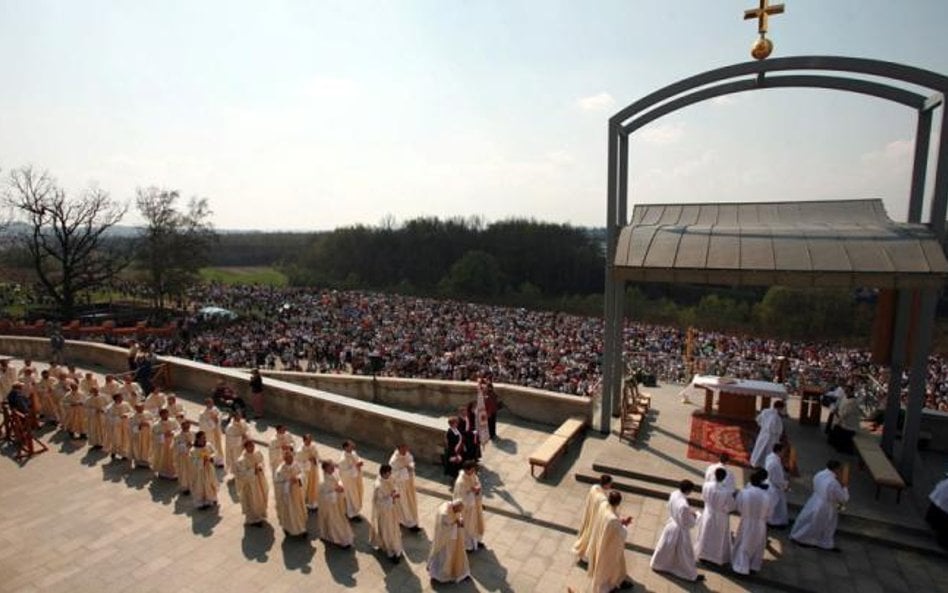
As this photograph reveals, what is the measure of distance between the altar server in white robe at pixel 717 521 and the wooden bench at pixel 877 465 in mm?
2980

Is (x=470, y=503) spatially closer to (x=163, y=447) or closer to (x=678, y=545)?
(x=678, y=545)

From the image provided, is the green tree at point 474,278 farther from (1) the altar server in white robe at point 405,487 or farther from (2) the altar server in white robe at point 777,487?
(2) the altar server in white robe at point 777,487

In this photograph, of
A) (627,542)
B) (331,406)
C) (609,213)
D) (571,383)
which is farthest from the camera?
(571,383)

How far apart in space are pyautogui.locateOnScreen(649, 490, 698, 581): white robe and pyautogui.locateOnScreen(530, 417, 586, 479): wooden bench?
8.45ft

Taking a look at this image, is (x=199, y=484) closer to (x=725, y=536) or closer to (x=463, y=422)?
(x=463, y=422)

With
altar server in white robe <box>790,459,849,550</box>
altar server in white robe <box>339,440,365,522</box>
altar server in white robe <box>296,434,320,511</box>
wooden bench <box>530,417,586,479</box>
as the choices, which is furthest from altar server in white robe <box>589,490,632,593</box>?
altar server in white robe <box>296,434,320,511</box>

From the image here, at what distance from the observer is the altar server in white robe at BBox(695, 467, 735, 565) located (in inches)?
279

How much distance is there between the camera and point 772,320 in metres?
44.4

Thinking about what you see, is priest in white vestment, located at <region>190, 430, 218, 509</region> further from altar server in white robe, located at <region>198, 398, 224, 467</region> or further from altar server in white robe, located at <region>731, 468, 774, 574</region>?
altar server in white robe, located at <region>731, 468, 774, 574</region>

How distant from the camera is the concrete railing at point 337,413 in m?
10.2

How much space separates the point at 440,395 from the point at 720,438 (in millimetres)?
6056

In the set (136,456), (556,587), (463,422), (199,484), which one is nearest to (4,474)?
(136,456)

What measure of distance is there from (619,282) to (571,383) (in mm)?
10428

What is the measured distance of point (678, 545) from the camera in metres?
6.95
